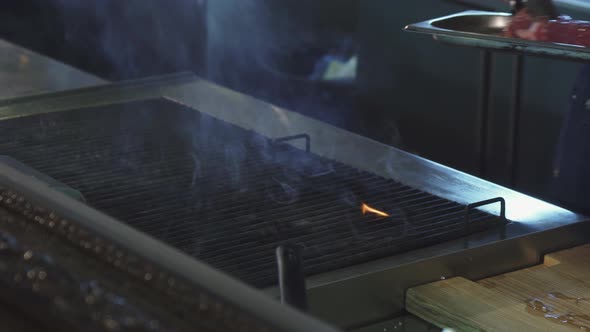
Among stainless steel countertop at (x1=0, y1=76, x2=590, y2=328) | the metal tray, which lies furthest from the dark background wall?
stainless steel countertop at (x1=0, y1=76, x2=590, y2=328)

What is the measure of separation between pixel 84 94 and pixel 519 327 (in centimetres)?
137

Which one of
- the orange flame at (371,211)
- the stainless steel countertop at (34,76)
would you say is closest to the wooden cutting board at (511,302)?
the orange flame at (371,211)

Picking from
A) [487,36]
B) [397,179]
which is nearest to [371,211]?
[397,179]

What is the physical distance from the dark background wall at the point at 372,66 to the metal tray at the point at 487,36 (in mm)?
Result: 1217

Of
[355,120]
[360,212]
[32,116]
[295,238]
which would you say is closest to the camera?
[295,238]

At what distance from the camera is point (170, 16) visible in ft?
14.8

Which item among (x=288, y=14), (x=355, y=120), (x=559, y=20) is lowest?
A: (x=355, y=120)

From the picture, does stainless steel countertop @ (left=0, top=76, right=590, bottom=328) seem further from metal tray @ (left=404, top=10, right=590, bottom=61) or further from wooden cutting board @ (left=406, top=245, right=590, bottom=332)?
metal tray @ (left=404, top=10, right=590, bottom=61)

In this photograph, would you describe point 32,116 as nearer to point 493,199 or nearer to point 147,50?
point 493,199

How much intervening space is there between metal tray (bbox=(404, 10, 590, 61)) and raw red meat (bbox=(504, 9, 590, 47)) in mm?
20

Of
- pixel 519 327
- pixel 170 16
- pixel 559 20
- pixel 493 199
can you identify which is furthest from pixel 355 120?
pixel 519 327

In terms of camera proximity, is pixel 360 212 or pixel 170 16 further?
pixel 170 16

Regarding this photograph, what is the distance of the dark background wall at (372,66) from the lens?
3604mm

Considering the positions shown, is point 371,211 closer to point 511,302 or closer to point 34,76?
point 511,302
